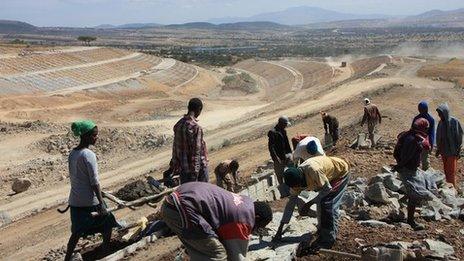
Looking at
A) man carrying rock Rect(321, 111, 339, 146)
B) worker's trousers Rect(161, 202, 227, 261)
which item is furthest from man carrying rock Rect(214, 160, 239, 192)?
man carrying rock Rect(321, 111, 339, 146)

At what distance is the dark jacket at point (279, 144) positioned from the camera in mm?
9562

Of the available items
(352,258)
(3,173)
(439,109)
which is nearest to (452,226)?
(352,258)

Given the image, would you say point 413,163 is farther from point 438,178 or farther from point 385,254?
point 438,178

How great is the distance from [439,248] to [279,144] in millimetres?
3800

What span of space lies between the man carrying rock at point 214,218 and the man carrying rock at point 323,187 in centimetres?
147

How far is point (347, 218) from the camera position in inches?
298

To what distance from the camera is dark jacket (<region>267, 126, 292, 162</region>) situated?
376 inches

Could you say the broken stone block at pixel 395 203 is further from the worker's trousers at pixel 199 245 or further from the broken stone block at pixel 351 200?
the worker's trousers at pixel 199 245

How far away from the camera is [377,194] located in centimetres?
811

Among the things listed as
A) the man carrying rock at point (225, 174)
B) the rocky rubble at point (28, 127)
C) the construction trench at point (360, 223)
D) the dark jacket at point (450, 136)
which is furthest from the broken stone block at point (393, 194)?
the rocky rubble at point (28, 127)

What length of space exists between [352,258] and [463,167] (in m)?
7.24

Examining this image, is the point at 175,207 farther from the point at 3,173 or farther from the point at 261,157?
the point at 3,173

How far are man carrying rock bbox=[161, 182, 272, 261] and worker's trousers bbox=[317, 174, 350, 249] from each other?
7.05 ft

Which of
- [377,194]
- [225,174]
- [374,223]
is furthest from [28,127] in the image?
[374,223]
